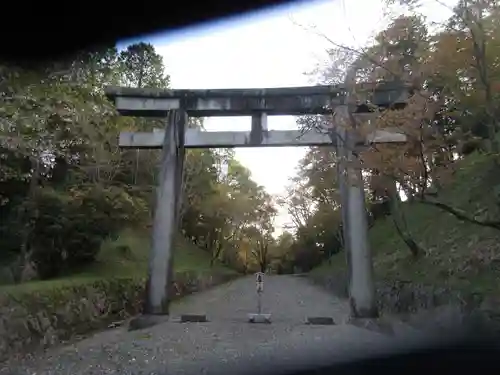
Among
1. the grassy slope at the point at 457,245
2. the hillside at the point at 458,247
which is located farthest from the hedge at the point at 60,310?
the grassy slope at the point at 457,245

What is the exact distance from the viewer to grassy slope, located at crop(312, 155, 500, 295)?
32.4ft

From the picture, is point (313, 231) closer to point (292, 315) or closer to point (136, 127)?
point (136, 127)

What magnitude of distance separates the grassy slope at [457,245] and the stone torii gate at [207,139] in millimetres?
1910

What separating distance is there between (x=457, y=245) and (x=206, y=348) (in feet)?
23.6

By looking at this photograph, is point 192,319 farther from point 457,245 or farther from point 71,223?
point 457,245

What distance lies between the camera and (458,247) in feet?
40.7

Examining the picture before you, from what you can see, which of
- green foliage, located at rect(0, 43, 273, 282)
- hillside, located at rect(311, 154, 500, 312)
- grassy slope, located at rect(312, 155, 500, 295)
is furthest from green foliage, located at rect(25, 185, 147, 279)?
grassy slope, located at rect(312, 155, 500, 295)

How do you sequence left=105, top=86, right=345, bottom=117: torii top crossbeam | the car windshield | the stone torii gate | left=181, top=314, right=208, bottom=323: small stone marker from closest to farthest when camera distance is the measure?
the car windshield, the stone torii gate, left=105, top=86, right=345, bottom=117: torii top crossbeam, left=181, top=314, right=208, bottom=323: small stone marker

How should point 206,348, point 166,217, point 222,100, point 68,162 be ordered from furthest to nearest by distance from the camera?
1. point 68,162
2. point 222,100
3. point 166,217
4. point 206,348

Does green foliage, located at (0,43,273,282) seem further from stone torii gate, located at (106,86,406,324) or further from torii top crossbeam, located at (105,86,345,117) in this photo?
stone torii gate, located at (106,86,406,324)

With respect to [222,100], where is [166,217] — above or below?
below

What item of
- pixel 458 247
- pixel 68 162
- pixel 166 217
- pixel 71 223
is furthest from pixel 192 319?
pixel 458 247

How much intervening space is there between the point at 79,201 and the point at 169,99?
3858 millimetres

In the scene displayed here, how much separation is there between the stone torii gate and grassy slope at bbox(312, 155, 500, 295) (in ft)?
6.27
